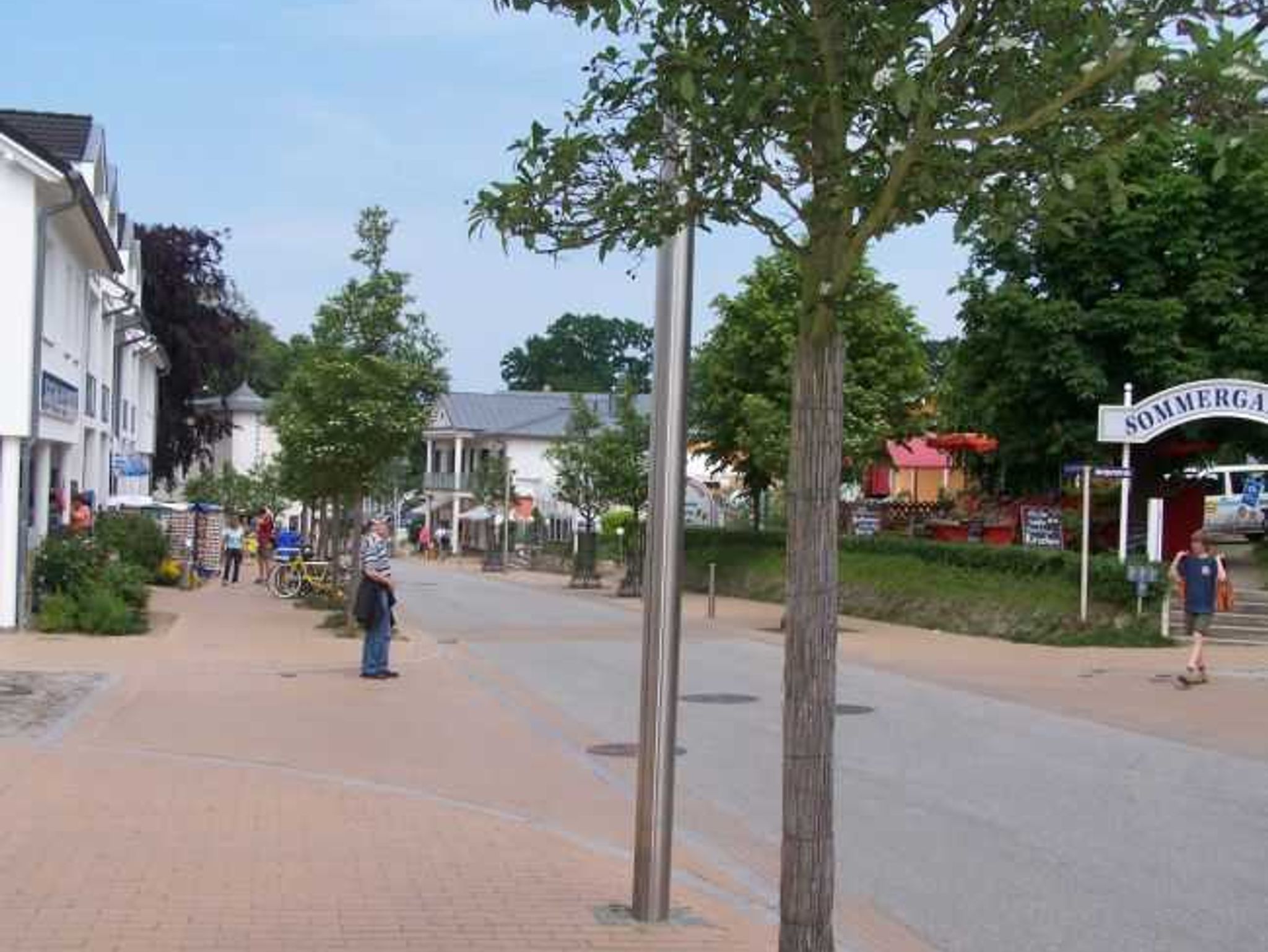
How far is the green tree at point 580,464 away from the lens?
42.0m

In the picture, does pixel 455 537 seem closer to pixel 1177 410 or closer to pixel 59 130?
pixel 59 130

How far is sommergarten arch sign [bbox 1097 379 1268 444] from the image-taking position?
21.6m

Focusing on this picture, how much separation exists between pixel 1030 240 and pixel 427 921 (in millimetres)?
3606

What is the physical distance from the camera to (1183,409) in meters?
22.2

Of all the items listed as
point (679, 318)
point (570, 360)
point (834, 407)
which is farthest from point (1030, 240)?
point (570, 360)

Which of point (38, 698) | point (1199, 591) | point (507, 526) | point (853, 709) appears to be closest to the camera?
point (38, 698)

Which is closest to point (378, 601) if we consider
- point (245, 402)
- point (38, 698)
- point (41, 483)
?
point (38, 698)

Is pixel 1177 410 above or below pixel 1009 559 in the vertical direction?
above

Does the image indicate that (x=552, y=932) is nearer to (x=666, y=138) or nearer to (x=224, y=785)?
(x=666, y=138)

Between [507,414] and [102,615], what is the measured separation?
66.9 meters

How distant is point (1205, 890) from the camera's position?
303 inches

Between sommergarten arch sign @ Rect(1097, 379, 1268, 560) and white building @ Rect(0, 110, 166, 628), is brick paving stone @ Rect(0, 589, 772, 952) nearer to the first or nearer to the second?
white building @ Rect(0, 110, 166, 628)

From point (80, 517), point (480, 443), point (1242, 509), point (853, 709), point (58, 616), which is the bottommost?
point (853, 709)

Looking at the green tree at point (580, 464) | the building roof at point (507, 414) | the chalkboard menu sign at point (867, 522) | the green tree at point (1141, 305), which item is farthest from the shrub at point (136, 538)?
the building roof at point (507, 414)
